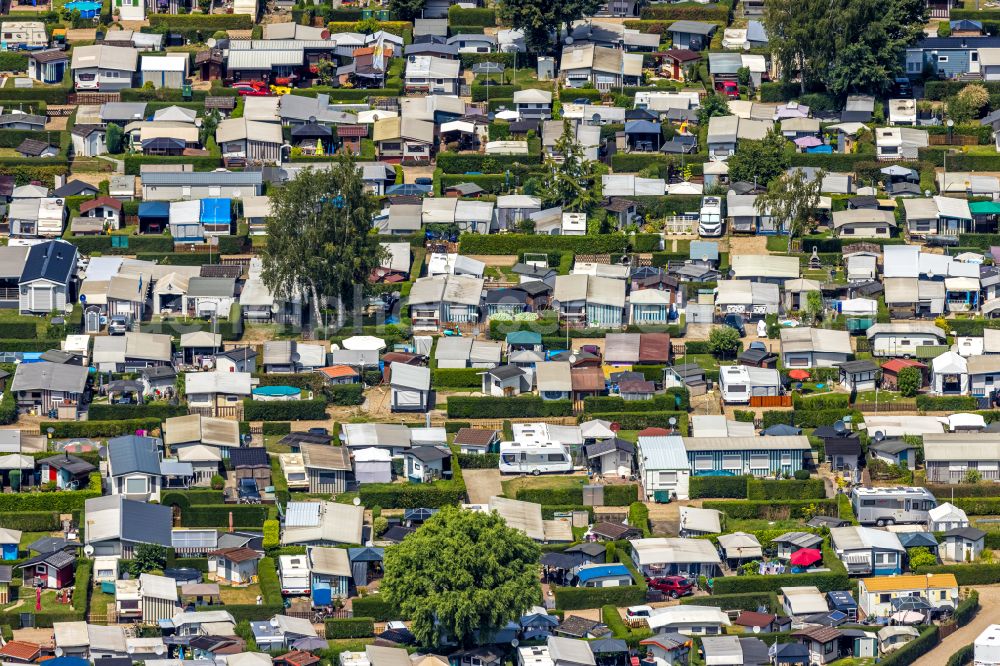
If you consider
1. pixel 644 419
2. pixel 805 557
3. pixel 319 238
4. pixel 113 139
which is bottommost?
pixel 805 557

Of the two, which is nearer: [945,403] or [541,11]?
[945,403]

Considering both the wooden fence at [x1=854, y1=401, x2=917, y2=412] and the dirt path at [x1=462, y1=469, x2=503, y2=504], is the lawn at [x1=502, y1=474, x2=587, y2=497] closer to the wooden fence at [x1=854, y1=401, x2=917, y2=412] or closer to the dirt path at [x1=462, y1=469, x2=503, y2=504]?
the dirt path at [x1=462, y1=469, x2=503, y2=504]

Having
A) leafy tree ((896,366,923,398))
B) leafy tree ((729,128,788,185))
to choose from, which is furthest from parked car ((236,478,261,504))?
leafy tree ((729,128,788,185))

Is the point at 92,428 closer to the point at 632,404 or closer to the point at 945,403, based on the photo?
the point at 632,404

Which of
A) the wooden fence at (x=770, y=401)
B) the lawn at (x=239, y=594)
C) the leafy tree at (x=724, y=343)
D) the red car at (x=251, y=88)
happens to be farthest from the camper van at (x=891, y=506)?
the red car at (x=251, y=88)

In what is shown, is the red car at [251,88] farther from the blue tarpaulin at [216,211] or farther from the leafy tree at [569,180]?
the leafy tree at [569,180]

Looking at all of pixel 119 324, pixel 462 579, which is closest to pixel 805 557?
pixel 462 579
